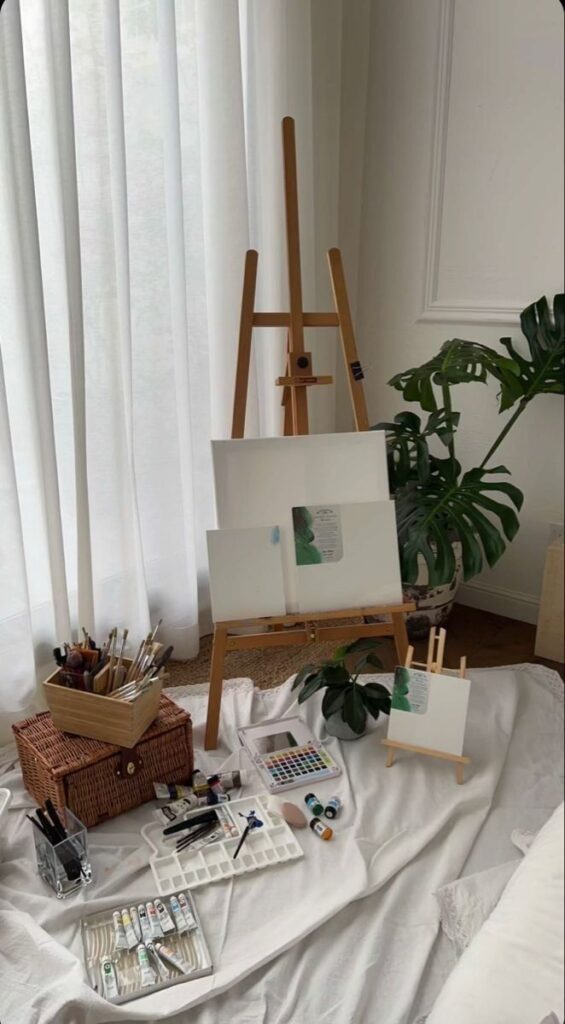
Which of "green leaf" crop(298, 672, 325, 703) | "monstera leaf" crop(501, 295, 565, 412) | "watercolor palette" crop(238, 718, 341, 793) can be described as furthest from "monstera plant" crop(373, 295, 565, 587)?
"watercolor palette" crop(238, 718, 341, 793)

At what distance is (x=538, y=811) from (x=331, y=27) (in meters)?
0.85

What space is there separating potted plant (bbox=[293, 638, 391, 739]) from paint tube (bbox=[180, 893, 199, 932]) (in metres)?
0.42

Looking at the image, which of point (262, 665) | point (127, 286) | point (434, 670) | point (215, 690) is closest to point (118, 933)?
point (215, 690)

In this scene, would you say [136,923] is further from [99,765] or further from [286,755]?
[286,755]

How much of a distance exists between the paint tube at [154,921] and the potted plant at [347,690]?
0.46m

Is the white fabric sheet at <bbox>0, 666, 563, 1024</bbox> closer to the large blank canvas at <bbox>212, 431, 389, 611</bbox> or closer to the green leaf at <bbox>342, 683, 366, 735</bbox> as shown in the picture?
the green leaf at <bbox>342, 683, 366, 735</bbox>

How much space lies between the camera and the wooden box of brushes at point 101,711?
126cm

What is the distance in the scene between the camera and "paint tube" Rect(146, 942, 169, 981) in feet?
3.30

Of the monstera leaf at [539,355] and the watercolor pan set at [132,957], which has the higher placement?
the monstera leaf at [539,355]

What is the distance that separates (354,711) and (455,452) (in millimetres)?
694

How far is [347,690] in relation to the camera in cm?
143

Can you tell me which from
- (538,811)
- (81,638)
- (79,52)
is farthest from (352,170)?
(81,638)

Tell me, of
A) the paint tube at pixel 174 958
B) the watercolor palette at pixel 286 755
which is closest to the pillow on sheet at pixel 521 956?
the paint tube at pixel 174 958

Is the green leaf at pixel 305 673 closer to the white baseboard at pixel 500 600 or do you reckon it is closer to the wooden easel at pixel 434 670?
the wooden easel at pixel 434 670
